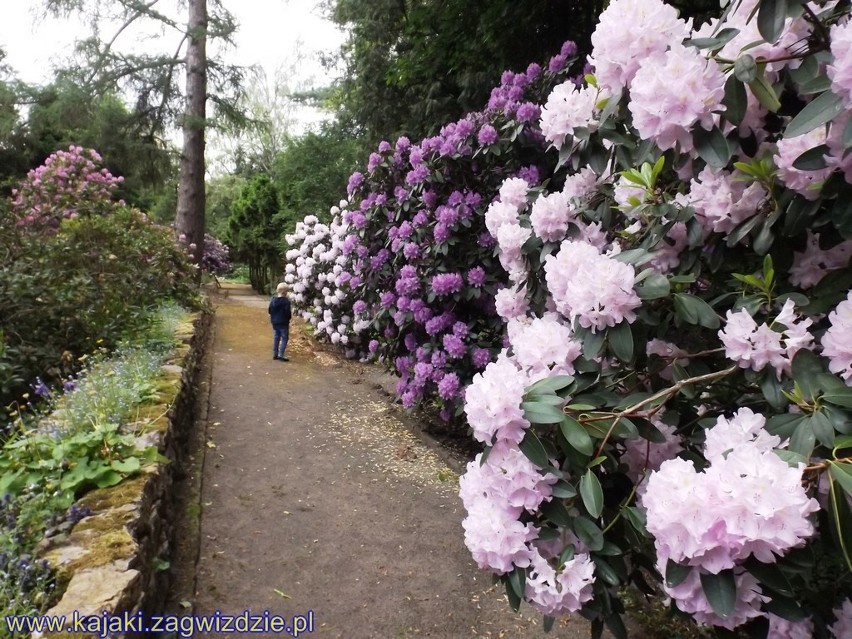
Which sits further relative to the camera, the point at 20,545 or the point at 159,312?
the point at 159,312

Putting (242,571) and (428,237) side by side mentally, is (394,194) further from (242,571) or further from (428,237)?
(242,571)

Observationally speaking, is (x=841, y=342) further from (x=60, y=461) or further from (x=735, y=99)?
(x=60, y=461)

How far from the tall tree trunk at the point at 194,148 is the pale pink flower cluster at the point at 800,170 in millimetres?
10119

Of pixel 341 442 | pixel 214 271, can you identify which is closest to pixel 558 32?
pixel 341 442

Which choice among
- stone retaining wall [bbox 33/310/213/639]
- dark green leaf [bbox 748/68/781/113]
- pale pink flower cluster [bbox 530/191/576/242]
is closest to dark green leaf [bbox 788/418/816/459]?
dark green leaf [bbox 748/68/781/113]

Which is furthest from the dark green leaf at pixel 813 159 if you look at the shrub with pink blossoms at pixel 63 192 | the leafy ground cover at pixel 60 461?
the shrub with pink blossoms at pixel 63 192

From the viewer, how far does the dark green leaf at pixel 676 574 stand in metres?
0.90

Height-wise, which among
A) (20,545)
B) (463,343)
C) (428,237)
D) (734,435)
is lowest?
(20,545)

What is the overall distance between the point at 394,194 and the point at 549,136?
115 inches

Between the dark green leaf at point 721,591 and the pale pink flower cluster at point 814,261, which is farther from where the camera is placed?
the pale pink flower cluster at point 814,261

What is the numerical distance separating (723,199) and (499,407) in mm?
741

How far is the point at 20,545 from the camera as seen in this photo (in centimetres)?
188

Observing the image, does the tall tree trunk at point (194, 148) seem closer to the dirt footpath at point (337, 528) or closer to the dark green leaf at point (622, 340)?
the dirt footpath at point (337, 528)

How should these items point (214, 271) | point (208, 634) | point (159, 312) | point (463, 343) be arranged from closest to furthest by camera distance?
point (208, 634), point (463, 343), point (159, 312), point (214, 271)
